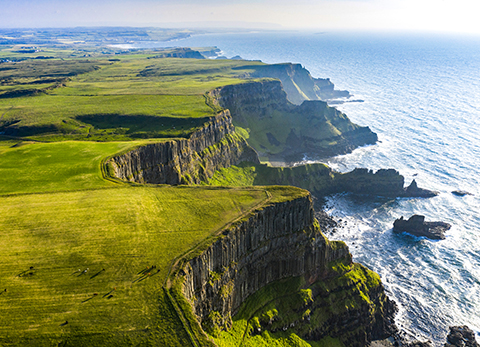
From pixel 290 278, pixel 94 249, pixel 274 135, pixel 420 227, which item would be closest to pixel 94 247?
pixel 94 249

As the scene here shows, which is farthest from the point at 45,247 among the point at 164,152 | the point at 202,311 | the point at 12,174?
the point at 164,152

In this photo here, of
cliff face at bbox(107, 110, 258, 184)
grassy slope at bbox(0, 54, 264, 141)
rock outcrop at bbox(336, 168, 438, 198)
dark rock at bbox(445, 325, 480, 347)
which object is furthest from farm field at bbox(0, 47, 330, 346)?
rock outcrop at bbox(336, 168, 438, 198)

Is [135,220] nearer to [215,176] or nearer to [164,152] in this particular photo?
[164,152]

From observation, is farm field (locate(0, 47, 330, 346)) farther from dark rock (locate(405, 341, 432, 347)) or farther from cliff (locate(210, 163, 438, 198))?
cliff (locate(210, 163, 438, 198))

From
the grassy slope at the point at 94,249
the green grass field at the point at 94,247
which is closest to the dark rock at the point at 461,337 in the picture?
the green grass field at the point at 94,247

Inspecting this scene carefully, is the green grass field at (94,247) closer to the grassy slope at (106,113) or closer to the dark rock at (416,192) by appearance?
the grassy slope at (106,113)
